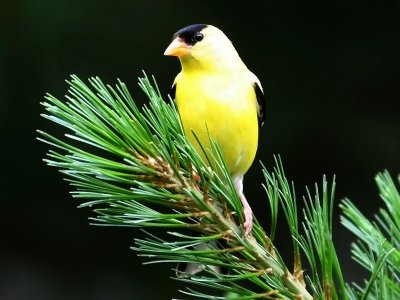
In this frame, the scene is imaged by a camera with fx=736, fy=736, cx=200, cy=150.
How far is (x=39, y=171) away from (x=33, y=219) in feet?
0.65

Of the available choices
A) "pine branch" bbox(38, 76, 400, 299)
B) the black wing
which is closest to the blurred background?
the black wing

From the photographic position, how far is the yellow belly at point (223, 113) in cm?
132

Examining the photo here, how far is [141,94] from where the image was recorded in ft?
9.66

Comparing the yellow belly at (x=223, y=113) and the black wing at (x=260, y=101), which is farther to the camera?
the black wing at (x=260, y=101)

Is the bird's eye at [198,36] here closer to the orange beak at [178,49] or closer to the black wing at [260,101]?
the orange beak at [178,49]

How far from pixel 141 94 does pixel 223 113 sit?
164cm

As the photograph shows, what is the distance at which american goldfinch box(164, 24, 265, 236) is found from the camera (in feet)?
4.35

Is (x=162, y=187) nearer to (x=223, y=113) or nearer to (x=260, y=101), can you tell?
(x=223, y=113)

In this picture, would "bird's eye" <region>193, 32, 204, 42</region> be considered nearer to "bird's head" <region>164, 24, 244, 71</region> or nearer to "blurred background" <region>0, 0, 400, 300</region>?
"bird's head" <region>164, 24, 244, 71</region>

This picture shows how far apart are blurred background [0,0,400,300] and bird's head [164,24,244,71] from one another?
132 cm

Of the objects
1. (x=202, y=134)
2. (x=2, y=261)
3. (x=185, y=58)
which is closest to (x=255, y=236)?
(x=202, y=134)

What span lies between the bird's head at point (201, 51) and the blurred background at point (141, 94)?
1323mm

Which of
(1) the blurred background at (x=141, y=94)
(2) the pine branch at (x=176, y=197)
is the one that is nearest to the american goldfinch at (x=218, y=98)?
(2) the pine branch at (x=176, y=197)

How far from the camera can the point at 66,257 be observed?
299 cm
